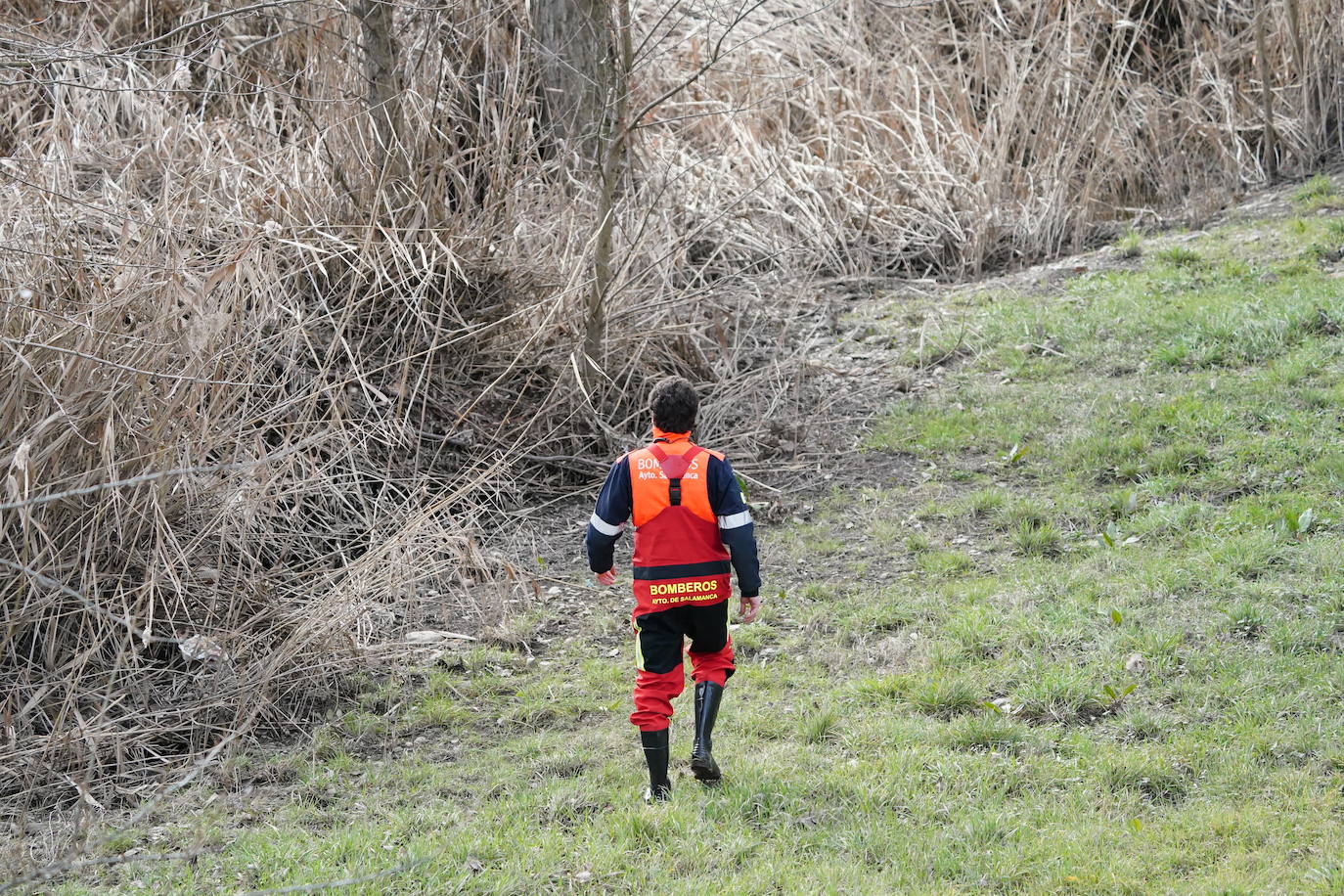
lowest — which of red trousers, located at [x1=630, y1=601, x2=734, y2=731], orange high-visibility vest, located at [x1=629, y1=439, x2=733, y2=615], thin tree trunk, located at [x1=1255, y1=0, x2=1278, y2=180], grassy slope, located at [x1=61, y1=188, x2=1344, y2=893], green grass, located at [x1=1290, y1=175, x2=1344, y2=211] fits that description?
grassy slope, located at [x1=61, y1=188, x2=1344, y2=893]

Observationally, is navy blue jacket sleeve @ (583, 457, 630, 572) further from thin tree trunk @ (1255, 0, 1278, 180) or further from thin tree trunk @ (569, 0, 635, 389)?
thin tree trunk @ (1255, 0, 1278, 180)

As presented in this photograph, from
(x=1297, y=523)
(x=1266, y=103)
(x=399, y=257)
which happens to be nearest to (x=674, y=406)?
(x=1297, y=523)

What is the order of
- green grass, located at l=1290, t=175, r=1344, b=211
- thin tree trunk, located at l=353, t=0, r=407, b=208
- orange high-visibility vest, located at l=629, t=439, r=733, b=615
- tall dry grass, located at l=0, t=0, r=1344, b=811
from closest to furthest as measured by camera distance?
1. orange high-visibility vest, located at l=629, t=439, r=733, b=615
2. tall dry grass, located at l=0, t=0, r=1344, b=811
3. thin tree trunk, located at l=353, t=0, r=407, b=208
4. green grass, located at l=1290, t=175, r=1344, b=211

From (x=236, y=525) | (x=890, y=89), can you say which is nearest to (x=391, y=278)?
(x=236, y=525)

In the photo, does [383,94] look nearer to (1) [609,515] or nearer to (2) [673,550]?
(1) [609,515]

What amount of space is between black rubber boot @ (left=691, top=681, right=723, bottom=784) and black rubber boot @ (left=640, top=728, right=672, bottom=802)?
0.12m

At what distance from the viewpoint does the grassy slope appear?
4.31m

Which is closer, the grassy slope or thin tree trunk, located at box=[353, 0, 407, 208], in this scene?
the grassy slope

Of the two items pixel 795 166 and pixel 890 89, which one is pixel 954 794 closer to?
pixel 795 166

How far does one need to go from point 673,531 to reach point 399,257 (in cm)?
423

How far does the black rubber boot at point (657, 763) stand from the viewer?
4.69 meters

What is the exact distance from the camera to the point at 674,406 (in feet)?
15.4

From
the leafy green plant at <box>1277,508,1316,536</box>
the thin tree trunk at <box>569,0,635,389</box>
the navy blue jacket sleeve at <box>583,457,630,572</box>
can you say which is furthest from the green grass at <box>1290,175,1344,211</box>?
the navy blue jacket sleeve at <box>583,457,630,572</box>

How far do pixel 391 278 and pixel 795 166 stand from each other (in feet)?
17.1
